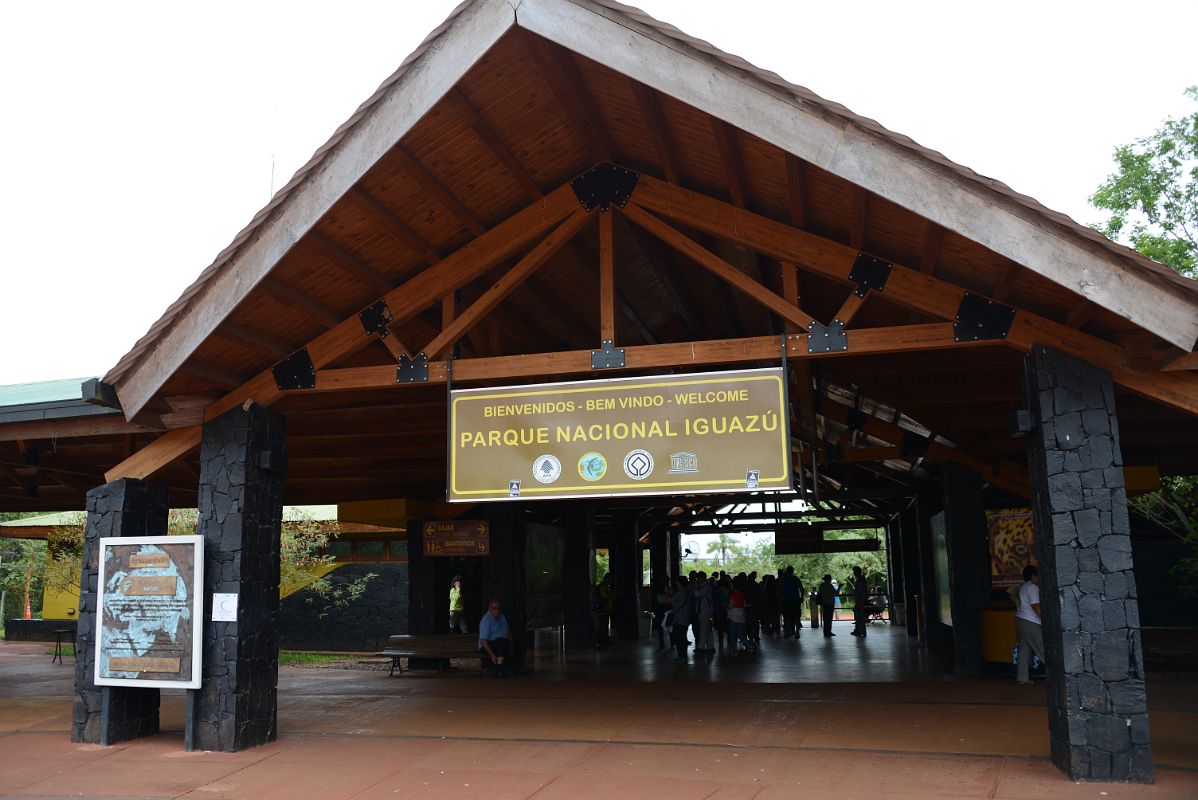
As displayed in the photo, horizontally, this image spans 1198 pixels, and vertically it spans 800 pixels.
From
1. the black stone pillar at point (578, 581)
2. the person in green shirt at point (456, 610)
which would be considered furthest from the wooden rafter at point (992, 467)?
the person in green shirt at point (456, 610)

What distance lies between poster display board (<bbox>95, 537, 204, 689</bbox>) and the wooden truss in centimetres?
100

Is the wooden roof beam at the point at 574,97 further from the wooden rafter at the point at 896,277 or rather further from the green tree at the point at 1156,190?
the green tree at the point at 1156,190

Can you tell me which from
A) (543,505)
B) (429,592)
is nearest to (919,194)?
(429,592)

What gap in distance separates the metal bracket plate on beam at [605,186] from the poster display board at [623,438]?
180 centimetres

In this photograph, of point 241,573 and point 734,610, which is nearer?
point 241,573

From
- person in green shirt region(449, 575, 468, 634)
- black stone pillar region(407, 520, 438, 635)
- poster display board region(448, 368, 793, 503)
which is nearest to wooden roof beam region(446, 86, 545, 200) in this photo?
poster display board region(448, 368, 793, 503)

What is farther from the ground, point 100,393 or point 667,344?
point 667,344

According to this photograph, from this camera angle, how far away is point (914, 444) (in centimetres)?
1355

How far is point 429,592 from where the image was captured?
16078 mm

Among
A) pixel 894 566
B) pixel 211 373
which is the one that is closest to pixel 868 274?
pixel 211 373

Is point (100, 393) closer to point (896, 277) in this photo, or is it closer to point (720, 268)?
point (720, 268)

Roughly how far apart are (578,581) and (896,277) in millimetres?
11985

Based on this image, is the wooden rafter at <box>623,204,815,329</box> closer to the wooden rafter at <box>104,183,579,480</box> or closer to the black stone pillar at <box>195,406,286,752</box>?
the wooden rafter at <box>104,183,579,480</box>

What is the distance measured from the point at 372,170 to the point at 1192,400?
651 cm
